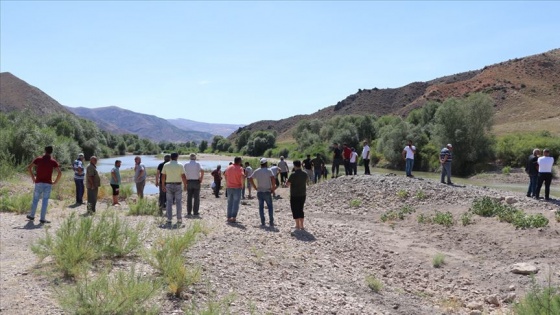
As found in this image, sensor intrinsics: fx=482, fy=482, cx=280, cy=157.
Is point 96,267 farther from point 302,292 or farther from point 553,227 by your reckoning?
point 553,227

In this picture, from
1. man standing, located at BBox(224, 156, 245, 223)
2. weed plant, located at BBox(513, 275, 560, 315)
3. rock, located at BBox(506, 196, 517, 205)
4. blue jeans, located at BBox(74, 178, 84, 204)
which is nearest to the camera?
weed plant, located at BBox(513, 275, 560, 315)

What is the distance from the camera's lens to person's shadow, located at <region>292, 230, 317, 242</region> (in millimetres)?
13403

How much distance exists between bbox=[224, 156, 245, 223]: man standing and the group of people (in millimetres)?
11110

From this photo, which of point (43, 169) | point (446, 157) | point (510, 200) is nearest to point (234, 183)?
point (43, 169)

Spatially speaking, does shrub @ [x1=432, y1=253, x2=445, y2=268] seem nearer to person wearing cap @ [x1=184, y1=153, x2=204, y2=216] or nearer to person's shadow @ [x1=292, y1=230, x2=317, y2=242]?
person's shadow @ [x1=292, y1=230, x2=317, y2=242]

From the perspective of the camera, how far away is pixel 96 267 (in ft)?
27.7

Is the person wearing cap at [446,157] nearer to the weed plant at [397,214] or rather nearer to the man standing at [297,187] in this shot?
the weed plant at [397,214]

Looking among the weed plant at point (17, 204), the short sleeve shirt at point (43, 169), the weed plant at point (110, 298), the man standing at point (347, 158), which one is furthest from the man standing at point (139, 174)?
the man standing at point (347, 158)

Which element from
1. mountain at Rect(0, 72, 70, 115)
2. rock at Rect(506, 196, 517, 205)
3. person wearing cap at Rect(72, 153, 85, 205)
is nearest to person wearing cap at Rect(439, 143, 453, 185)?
rock at Rect(506, 196, 517, 205)

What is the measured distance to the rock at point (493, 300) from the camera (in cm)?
1012

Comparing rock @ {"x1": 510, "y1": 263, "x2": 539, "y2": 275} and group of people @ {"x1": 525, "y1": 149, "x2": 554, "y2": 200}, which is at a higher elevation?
group of people @ {"x1": 525, "y1": 149, "x2": 554, "y2": 200}

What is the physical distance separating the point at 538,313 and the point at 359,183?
15.6 m

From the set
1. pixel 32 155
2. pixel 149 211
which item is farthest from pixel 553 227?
pixel 32 155

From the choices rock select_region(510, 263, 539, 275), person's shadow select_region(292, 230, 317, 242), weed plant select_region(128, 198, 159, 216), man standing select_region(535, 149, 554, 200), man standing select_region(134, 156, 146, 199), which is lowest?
rock select_region(510, 263, 539, 275)
